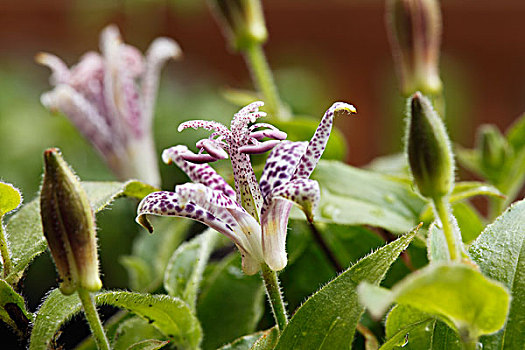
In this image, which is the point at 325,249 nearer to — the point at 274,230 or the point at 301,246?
the point at 301,246

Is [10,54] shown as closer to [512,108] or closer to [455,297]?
[512,108]

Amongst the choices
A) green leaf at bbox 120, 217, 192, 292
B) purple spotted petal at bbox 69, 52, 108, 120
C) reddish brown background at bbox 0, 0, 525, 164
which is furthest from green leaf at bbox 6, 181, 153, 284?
reddish brown background at bbox 0, 0, 525, 164

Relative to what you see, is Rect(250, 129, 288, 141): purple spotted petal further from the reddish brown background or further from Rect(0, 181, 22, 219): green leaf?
the reddish brown background

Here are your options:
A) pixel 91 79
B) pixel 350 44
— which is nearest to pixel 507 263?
pixel 91 79

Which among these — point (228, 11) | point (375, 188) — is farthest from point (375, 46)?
point (375, 188)

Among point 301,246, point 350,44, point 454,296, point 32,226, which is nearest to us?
point 454,296
